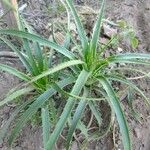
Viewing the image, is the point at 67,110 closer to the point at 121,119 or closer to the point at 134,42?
the point at 121,119

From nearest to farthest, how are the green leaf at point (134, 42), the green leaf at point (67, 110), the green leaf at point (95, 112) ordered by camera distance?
1. the green leaf at point (67, 110)
2. the green leaf at point (95, 112)
3. the green leaf at point (134, 42)

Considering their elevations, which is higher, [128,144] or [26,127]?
[26,127]

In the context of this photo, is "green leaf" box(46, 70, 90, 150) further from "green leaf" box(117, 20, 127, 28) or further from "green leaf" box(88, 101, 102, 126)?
"green leaf" box(117, 20, 127, 28)

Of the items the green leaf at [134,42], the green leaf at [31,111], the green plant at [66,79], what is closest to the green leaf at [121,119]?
the green plant at [66,79]

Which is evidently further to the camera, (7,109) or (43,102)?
(7,109)

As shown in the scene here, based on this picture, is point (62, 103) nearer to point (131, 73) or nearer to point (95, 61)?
point (95, 61)

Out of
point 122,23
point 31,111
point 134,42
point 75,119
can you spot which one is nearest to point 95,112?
point 75,119

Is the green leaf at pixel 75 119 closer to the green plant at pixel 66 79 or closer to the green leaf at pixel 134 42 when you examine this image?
the green plant at pixel 66 79

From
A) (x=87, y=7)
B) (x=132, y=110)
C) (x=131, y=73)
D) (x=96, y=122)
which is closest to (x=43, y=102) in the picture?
(x=96, y=122)
